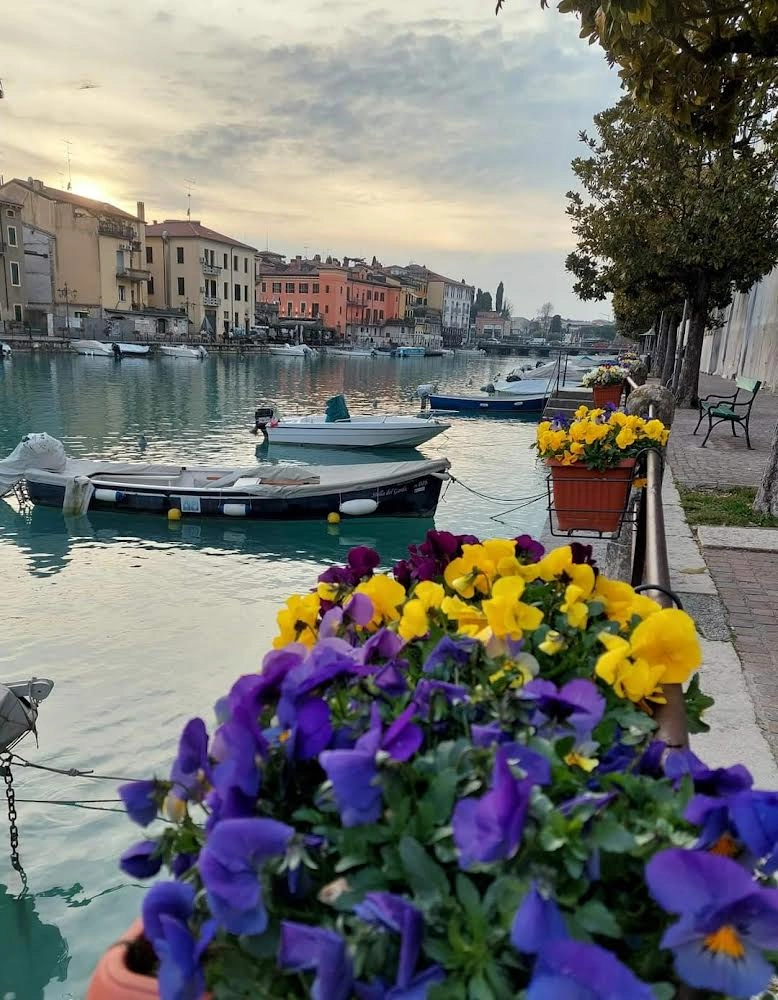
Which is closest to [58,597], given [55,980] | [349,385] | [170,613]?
[170,613]

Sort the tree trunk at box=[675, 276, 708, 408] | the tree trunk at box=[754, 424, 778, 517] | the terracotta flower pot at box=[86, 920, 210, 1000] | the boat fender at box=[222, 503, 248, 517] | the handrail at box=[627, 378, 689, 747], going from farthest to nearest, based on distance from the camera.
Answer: the tree trunk at box=[675, 276, 708, 408] < the boat fender at box=[222, 503, 248, 517] < the tree trunk at box=[754, 424, 778, 517] < the handrail at box=[627, 378, 689, 747] < the terracotta flower pot at box=[86, 920, 210, 1000]

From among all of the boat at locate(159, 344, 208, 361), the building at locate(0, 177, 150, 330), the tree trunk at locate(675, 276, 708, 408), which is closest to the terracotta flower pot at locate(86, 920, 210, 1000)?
the tree trunk at locate(675, 276, 708, 408)

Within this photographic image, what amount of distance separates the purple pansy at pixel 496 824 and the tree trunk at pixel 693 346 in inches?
716

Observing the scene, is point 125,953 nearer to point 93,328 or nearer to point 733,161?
point 733,161

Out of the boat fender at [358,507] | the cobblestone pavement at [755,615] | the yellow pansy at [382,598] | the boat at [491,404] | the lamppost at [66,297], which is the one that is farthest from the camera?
the lamppost at [66,297]

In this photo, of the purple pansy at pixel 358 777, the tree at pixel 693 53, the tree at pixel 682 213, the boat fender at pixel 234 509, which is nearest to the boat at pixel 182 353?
the tree at pixel 682 213

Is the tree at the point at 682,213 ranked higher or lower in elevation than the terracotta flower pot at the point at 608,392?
higher

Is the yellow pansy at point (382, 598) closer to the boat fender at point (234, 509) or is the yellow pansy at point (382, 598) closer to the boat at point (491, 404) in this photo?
the boat fender at point (234, 509)

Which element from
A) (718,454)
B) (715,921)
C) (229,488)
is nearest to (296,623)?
(715,921)

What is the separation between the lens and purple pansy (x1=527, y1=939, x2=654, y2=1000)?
2.54 ft

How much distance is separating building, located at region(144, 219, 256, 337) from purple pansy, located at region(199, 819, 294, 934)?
274 ft

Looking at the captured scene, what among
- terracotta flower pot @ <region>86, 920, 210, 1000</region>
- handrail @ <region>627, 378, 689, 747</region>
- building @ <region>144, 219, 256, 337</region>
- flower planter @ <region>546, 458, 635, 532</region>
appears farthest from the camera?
building @ <region>144, 219, 256, 337</region>

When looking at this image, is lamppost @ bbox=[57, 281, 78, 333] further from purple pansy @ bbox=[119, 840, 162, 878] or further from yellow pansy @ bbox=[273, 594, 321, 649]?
purple pansy @ bbox=[119, 840, 162, 878]

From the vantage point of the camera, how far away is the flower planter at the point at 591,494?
4344 mm
